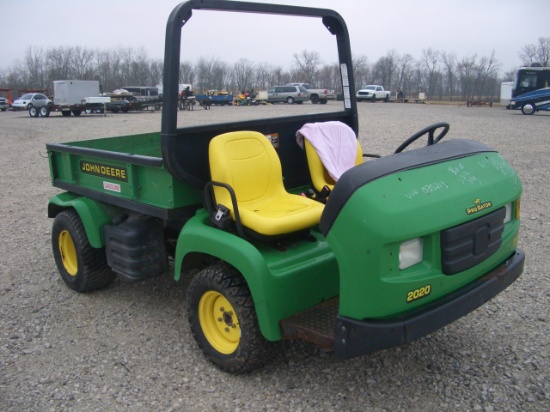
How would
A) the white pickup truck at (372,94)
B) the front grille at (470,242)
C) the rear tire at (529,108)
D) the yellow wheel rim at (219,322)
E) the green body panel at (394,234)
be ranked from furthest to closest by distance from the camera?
1. the white pickup truck at (372,94)
2. the rear tire at (529,108)
3. the yellow wheel rim at (219,322)
4. the front grille at (470,242)
5. the green body panel at (394,234)

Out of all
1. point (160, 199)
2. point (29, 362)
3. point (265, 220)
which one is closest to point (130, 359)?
point (29, 362)

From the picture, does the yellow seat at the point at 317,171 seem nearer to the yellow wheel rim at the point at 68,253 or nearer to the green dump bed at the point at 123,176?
the green dump bed at the point at 123,176

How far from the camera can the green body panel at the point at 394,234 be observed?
2254 millimetres

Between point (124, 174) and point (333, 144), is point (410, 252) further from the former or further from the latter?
point (124, 174)

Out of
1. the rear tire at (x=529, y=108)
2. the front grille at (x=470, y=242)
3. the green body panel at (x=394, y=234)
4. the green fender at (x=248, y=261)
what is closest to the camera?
the green body panel at (x=394, y=234)

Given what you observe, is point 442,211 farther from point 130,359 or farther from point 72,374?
point 72,374

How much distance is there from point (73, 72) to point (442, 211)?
168 feet

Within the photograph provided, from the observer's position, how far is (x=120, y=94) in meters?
34.1

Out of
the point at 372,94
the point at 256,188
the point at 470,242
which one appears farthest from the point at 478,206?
the point at 372,94

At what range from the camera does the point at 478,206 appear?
254 cm

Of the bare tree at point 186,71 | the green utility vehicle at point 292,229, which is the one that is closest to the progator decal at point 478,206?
the green utility vehicle at point 292,229

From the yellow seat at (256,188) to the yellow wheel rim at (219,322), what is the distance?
1.63ft

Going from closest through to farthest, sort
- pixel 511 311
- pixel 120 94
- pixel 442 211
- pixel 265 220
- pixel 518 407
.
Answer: pixel 442 211 → pixel 518 407 → pixel 265 220 → pixel 511 311 → pixel 120 94

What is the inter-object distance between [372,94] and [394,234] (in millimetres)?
42216
